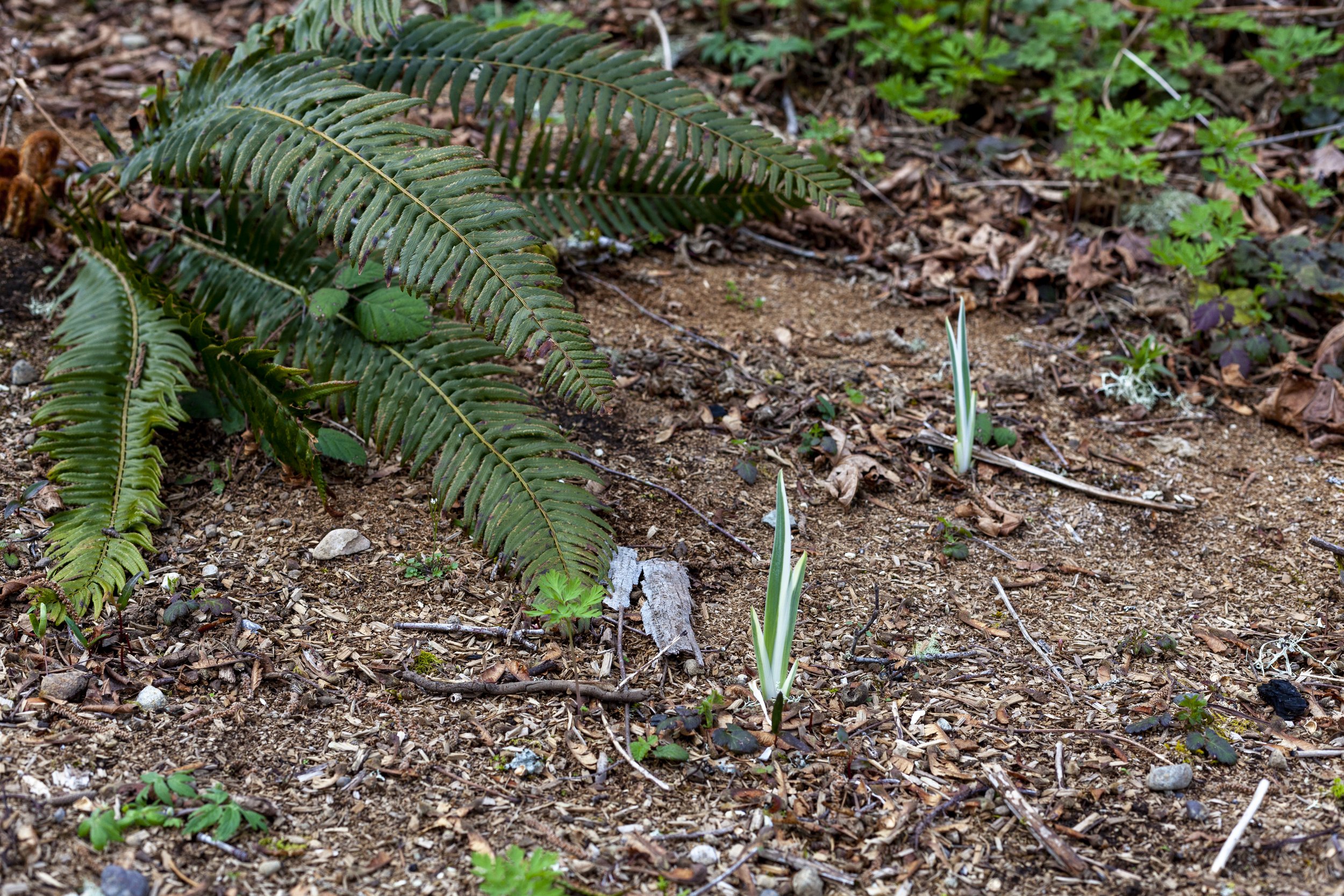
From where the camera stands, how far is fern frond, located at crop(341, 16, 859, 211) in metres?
2.75

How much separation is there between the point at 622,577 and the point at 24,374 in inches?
67.0

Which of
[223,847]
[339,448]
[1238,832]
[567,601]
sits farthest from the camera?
[339,448]

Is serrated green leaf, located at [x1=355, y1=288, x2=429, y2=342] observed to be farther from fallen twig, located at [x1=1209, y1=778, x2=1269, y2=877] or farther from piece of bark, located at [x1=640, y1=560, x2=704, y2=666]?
fallen twig, located at [x1=1209, y1=778, x2=1269, y2=877]

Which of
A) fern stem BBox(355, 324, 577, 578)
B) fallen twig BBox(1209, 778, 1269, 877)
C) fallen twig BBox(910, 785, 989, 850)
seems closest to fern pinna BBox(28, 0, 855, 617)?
fern stem BBox(355, 324, 577, 578)

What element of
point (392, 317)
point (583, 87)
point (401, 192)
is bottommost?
point (392, 317)

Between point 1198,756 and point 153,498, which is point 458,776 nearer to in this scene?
point 153,498

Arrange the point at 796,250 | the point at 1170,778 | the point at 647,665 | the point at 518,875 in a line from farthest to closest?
the point at 796,250, the point at 647,665, the point at 1170,778, the point at 518,875

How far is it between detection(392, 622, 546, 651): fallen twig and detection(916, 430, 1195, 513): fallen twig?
1242mm

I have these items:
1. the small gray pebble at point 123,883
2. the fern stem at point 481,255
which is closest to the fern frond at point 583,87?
the fern stem at point 481,255

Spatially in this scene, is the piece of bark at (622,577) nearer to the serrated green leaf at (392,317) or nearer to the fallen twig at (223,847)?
the serrated green leaf at (392,317)

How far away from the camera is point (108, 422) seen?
228cm

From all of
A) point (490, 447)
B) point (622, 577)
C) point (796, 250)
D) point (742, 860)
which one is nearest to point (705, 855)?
point (742, 860)

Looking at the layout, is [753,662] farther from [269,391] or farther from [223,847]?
[269,391]

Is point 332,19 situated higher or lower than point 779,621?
higher
